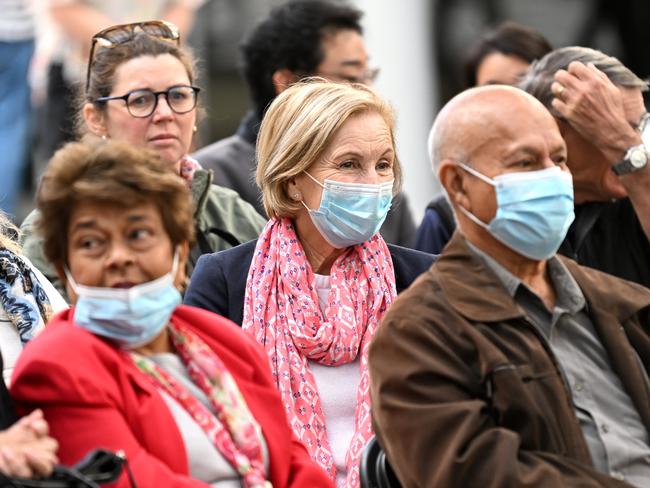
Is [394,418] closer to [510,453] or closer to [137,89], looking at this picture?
[510,453]

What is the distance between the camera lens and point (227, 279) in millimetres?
5281

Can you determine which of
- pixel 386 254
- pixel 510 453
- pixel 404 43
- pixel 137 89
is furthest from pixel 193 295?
pixel 404 43

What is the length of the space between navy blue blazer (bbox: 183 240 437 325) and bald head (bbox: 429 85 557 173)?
1.00m

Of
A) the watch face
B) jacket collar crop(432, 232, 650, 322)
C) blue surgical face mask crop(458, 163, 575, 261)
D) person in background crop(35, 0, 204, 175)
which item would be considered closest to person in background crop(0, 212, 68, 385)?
jacket collar crop(432, 232, 650, 322)

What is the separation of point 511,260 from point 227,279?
126 cm

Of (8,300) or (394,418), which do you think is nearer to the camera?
(394,418)

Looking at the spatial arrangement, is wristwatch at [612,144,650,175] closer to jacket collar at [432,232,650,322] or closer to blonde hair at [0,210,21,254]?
jacket collar at [432,232,650,322]

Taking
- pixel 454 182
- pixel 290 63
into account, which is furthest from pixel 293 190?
pixel 290 63

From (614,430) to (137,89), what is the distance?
275 cm

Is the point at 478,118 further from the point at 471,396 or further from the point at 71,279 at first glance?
the point at 71,279

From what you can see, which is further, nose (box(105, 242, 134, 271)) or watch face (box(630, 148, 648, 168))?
watch face (box(630, 148, 648, 168))

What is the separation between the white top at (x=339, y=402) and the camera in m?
4.93

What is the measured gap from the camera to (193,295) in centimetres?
526

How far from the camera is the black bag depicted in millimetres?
3473
